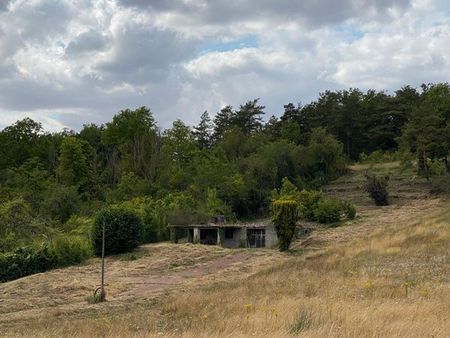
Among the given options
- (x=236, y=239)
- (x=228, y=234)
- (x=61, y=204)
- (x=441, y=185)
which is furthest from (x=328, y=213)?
(x=61, y=204)

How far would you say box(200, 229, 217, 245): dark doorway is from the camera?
46097 millimetres

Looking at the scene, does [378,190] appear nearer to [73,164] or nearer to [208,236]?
[208,236]

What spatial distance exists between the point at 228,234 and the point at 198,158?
25.4 meters

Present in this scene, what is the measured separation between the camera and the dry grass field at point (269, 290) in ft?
29.6

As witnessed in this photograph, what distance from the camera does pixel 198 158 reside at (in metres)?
70.7

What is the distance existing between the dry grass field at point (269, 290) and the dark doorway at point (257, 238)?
13.4 ft

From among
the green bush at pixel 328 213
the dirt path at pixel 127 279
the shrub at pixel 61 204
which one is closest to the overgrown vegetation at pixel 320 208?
the green bush at pixel 328 213

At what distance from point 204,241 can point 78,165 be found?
112 feet

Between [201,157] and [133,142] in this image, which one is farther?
[133,142]

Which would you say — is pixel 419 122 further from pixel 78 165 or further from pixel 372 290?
pixel 372 290

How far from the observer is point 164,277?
3086cm

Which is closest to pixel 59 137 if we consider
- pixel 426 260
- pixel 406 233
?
pixel 406 233

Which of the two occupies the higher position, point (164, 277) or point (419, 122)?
point (419, 122)

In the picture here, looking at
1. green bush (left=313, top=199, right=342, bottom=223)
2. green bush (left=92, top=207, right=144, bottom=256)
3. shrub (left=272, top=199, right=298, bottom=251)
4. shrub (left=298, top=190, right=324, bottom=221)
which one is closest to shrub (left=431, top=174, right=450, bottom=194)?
shrub (left=298, top=190, right=324, bottom=221)
